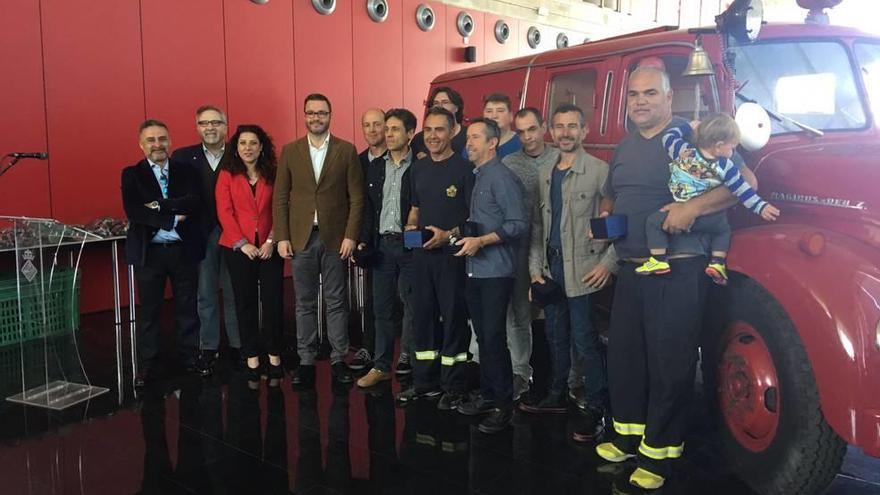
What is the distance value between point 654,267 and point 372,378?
203 centimetres

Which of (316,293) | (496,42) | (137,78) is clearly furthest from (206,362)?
(496,42)

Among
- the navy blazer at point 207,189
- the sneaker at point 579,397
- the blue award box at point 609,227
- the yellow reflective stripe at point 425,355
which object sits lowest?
the sneaker at point 579,397

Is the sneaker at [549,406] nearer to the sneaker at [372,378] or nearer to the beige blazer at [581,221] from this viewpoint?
the beige blazer at [581,221]

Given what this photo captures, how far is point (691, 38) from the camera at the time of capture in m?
3.69

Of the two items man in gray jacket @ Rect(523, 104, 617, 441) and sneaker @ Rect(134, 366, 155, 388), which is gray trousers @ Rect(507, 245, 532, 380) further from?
sneaker @ Rect(134, 366, 155, 388)

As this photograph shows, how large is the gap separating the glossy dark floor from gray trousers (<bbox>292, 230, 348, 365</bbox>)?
1.07ft

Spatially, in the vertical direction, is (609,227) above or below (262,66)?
below

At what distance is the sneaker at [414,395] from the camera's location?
3.82m

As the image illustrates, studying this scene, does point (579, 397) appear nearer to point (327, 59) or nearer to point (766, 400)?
point (766, 400)

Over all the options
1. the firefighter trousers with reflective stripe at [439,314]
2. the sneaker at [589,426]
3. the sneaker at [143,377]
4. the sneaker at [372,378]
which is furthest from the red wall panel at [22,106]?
the sneaker at [589,426]

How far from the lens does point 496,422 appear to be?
3416 millimetres

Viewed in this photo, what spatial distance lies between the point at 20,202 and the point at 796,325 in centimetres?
570

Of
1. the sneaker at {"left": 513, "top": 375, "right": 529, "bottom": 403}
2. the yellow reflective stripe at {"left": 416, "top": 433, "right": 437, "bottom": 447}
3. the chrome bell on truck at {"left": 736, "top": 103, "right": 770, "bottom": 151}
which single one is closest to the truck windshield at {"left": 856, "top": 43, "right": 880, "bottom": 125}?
the chrome bell on truck at {"left": 736, "top": 103, "right": 770, "bottom": 151}

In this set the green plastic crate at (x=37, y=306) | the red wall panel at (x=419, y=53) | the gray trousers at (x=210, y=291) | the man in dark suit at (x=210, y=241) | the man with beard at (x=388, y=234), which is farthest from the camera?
the red wall panel at (x=419, y=53)
